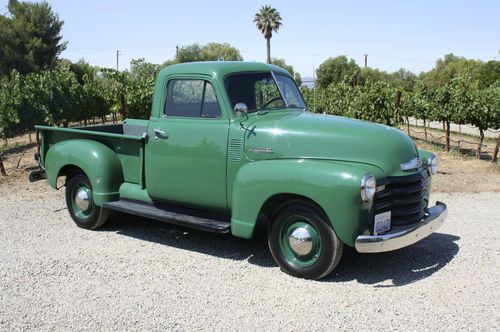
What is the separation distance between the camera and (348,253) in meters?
5.23

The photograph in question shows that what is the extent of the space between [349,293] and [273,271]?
0.85 metres

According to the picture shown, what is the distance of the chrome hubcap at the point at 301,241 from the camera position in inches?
173

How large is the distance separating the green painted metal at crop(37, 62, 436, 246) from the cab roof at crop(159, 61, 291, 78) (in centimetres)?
1

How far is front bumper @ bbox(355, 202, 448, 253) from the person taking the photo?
13.2 ft

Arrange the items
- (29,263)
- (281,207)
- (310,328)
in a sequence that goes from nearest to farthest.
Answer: (310,328)
(281,207)
(29,263)

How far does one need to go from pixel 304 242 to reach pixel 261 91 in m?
1.81

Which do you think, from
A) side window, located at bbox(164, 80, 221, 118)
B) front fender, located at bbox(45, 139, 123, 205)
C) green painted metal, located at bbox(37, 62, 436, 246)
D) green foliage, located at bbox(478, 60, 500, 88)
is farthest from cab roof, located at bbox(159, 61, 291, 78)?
green foliage, located at bbox(478, 60, 500, 88)

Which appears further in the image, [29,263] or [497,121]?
[497,121]

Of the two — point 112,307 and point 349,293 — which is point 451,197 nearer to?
point 349,293

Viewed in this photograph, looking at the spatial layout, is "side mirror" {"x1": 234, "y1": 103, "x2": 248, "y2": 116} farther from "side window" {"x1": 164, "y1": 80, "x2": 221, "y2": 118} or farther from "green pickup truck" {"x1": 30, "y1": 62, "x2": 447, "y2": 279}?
"side window" {"x1": 164, "y1": 80, "x2": 221, "y2": 118}

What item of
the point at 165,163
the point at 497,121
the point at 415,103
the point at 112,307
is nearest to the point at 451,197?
the point at 165,163

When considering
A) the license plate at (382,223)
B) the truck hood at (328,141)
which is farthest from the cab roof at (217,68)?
the license plate at (382,223)

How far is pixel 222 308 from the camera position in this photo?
3.99 meters

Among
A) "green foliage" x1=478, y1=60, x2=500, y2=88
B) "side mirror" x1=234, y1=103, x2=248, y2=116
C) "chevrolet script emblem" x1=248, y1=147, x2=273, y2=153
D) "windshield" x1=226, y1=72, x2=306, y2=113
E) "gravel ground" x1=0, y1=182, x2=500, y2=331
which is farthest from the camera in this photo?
"green foliage" x1=478, y1=60, x2=500, y2=88
